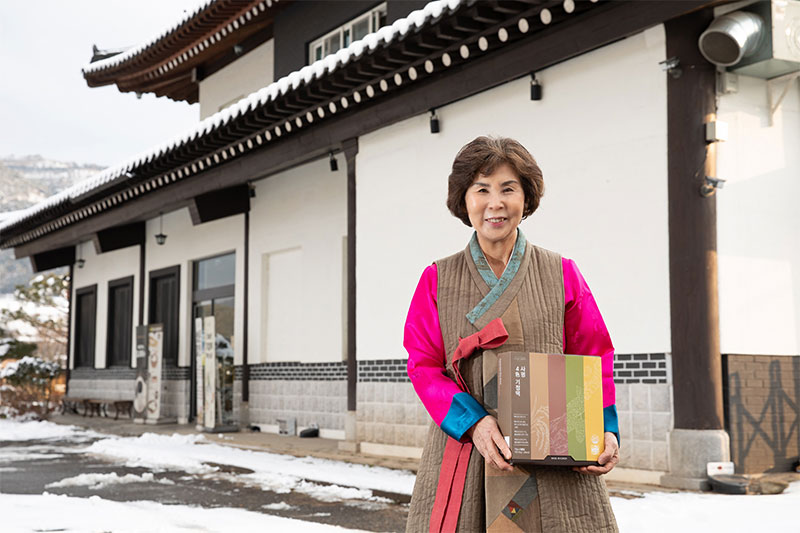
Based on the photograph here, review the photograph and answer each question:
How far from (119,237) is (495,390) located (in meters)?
14.9

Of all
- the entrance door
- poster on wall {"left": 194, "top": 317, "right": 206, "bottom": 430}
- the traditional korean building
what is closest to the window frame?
the traditional korean building

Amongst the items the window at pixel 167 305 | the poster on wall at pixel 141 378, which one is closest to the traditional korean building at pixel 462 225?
the window at pixel 167 305

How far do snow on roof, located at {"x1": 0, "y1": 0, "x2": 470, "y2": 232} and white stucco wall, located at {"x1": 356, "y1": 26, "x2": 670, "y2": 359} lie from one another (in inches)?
40.5

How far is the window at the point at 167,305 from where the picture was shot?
14695 millimetres

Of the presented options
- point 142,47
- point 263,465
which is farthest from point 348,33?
point 263,465

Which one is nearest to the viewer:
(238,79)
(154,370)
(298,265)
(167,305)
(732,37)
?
(732,37)

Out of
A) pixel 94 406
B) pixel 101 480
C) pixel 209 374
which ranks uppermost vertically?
pixel 209 374

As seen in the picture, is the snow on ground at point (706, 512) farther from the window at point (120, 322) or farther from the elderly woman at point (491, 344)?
the window at point (120, 322)

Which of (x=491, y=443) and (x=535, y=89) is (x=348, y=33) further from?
(x=491, y=443)

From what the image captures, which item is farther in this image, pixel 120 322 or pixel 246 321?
pixel 120 322

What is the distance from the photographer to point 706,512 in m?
4.91

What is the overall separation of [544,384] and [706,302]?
443cm

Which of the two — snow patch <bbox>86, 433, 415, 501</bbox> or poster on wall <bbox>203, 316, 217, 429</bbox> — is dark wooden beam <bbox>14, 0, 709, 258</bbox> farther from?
snow patch <bbox>86, 433, 415, 501</bbox>

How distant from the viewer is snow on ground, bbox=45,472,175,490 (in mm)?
7304
